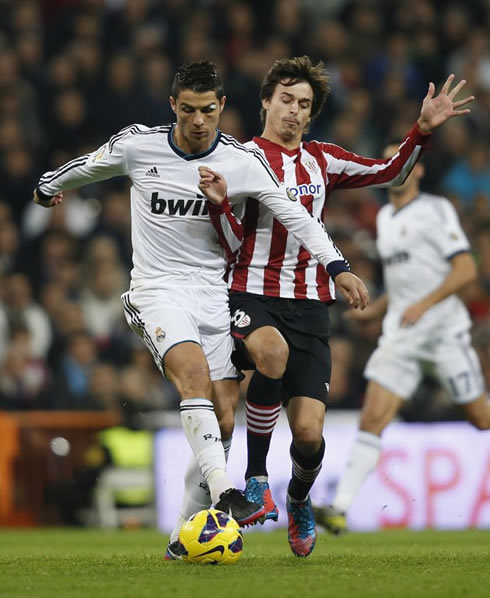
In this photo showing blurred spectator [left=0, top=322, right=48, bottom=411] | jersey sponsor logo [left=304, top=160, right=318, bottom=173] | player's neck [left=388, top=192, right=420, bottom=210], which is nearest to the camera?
jersey sponsor logo [left=304, top=160, right=318, bottom=173]

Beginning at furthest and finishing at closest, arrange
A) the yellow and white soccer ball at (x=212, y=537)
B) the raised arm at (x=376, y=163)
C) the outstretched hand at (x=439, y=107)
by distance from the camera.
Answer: the raised arm at (x=376, y=163) → the outstretched hand at (x=439, y=107) → the yellow and white soccer ball at (x=212, y=537)

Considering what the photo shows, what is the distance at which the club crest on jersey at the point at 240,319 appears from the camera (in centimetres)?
621

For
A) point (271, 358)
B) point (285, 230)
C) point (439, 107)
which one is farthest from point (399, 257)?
point (271, 358)

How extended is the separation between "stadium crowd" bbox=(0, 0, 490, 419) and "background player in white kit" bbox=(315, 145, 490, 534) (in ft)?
6.17

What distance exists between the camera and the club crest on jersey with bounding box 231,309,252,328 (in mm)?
6207

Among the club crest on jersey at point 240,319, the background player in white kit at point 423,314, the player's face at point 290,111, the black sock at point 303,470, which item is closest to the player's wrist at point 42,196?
the club crest on jersey at point 240,319

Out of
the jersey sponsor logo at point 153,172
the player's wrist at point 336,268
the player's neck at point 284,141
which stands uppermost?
the player's neck at point 284,141

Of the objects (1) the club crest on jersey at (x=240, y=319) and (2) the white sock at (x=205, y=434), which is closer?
(2) the white sock at (x=205, y=434)

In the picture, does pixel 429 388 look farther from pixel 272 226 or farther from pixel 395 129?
pixel 272 226

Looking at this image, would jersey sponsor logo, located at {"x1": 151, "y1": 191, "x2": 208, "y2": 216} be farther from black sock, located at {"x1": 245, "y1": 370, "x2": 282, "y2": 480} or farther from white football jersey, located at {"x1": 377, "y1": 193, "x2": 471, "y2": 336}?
white football jersey, located at {"x1": 377, "y1": 193, "x2": 471, "y2": 336}

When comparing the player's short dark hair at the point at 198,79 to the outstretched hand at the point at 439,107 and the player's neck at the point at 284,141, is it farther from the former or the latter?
the outstretched hand at the point at 439,107

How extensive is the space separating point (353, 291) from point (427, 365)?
11.9 feet

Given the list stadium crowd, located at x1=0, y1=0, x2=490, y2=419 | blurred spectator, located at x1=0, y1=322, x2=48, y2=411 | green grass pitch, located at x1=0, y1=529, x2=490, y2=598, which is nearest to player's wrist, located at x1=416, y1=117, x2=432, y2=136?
green grass pitch, located at x1=0, y1=529, x2=490, y2=598

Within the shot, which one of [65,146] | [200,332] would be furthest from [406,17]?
[200,332]
